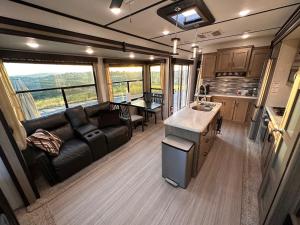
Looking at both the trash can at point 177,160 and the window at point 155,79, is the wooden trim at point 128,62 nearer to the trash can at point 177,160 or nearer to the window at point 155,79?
the window at point 155,79

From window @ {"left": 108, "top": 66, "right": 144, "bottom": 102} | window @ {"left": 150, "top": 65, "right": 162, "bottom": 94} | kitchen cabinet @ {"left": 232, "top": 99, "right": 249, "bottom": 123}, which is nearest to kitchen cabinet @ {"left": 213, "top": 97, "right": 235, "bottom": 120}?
kitchen cabinet @ {"left": 232, "top": 99, "right": 249, "bottom": 123}

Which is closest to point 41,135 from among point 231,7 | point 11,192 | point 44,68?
point 11,192

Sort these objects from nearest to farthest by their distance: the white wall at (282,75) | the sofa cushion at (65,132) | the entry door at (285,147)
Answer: the entry door at (285,147), the white wall at (282,75), the sofa cushion at (65,132)

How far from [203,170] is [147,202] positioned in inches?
45.7

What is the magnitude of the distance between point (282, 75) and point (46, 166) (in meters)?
4.57

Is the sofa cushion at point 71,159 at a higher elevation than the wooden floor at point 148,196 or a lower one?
higher

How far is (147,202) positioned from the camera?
1.75m

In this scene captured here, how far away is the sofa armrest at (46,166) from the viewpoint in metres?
1.85

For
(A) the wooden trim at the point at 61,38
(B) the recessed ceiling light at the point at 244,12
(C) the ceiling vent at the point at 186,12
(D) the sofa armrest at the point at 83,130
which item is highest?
(B) the recessed ceiling light at the point at 244,12

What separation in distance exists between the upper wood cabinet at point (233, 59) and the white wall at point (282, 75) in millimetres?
1317

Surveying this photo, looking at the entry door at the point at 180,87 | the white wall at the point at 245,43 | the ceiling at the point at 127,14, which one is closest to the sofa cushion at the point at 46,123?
the ceiling at the point at 127,14

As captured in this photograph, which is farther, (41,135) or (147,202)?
(41,135)

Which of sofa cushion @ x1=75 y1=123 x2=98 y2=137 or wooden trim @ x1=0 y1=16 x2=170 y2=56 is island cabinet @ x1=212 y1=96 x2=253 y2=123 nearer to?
wooden trim @ x1=0 y1=16 x2=170 y2=56

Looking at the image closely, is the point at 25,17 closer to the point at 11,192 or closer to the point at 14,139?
the point at 14,139
